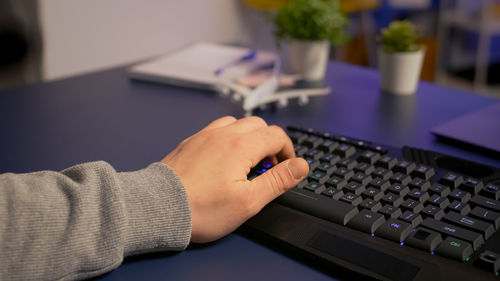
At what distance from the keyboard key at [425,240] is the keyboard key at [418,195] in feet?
0.19

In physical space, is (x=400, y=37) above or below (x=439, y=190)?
above

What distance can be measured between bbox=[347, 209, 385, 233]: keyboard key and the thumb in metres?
0.09

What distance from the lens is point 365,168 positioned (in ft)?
2.06

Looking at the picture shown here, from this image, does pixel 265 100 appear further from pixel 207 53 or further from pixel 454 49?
pixel 454 49

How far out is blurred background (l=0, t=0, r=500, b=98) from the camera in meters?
1.90

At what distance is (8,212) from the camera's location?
0.47 metres

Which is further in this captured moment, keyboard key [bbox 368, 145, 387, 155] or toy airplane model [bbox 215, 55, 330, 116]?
toy airplane model [bbox 215, 55, 330, 116]

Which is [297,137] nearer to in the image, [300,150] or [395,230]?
[300,150]

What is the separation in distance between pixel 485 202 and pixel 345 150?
0.19 m

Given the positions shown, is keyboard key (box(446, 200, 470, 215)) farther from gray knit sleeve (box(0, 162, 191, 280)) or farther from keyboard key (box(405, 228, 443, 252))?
gray knit sleeve (box(0, 162, 191, 280))

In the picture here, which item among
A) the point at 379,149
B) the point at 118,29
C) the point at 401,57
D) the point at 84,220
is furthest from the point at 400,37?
the point at 118,29

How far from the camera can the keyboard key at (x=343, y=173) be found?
24.0 inches

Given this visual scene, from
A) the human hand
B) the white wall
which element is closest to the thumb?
the human hand

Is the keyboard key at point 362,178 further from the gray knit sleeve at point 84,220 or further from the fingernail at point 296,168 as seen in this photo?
the gray knit sleeve at point 84,220
